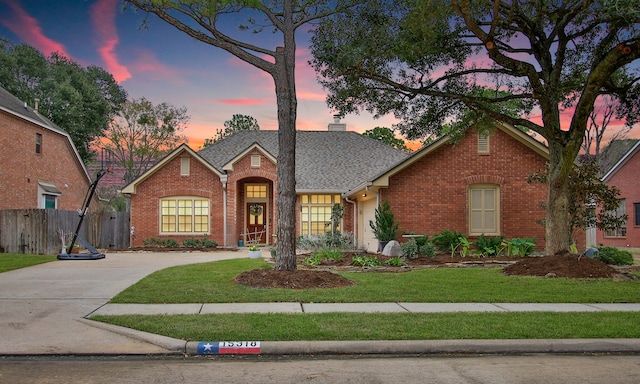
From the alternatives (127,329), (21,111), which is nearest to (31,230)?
(21,111)

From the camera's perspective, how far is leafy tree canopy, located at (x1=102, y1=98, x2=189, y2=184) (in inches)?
1762

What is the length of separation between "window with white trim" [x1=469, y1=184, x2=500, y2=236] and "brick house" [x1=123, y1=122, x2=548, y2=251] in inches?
1.5

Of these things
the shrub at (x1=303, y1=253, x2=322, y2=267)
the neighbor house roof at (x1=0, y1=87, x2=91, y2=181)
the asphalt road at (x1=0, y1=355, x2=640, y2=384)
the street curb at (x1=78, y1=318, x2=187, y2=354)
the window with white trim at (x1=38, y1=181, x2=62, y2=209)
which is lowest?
the asphalt road at (x1=0, y1=355, x2=640, y2=384)

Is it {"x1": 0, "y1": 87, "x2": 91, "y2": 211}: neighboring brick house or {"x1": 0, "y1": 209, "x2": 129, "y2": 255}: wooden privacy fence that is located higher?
{"x1": 0, "y1": 87, "x2": 91, "y2": 211}: neighboring brick house

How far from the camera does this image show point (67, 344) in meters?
7.30

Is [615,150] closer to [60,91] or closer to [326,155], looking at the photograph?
[326,155]

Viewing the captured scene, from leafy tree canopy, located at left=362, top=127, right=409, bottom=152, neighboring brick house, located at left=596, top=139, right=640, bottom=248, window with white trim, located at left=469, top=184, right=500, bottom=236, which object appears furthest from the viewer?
leafy tree canopy, located at left=362, top=127, right=409, bottom=152

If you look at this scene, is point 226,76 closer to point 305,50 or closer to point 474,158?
point 305,50

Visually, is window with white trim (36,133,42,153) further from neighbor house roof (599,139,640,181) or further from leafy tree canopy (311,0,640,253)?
neighbor house roof (599,139,640,181)

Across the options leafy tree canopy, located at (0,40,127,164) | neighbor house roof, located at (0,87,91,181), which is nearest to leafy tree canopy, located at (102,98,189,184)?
leafy tree canopy, located at (0,40,127,164)

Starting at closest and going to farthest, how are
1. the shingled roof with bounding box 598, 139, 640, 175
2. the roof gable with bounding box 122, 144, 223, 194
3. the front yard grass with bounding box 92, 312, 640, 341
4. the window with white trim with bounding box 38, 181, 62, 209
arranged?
the front yard grass with bounding box 92, 312, 640, 341 < the roof gable with bounding box 122, 144, 223, 194 < the window with white trim with bounding box 38, 181, 62, 209 < the shingled roof with bounding box 598, 139, 640, 175

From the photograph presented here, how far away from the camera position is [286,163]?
13.1 m

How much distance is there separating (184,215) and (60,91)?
19602 mm

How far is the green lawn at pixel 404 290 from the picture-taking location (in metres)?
10.6
